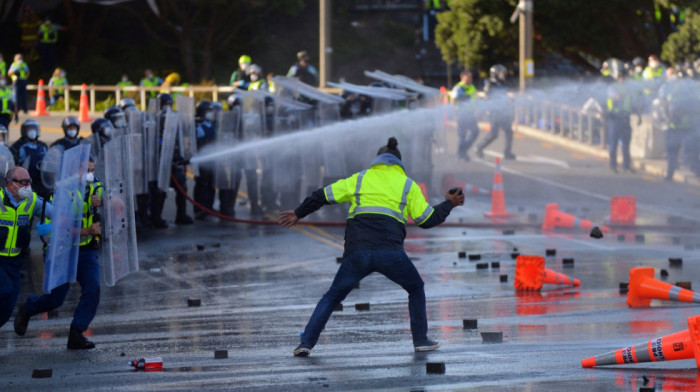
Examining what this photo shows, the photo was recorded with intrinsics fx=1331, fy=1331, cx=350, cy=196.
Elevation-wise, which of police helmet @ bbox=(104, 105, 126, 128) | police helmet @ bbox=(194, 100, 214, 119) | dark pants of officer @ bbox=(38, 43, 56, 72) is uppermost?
dark pants of officer @ bbox=(38, 43, 56, 72)

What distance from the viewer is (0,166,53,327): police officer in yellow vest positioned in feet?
34.3

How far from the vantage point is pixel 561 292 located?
1322 cm

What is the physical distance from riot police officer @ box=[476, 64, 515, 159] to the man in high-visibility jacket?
1688 centimetres

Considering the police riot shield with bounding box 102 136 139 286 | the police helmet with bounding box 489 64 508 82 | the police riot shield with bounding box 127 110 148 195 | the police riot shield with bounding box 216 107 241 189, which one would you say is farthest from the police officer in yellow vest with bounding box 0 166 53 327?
the police helmet with bounding box 489 64 508 82

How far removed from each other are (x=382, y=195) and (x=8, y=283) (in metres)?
3.08

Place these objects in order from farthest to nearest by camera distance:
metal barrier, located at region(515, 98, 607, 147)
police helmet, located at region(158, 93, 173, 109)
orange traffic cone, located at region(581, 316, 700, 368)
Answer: metal barrier, located at region(515, 98, 607, 147), police helmet, located at region(158, 93, 173, 109), orange traffic cone, located at region(581, 316, 700, 368)

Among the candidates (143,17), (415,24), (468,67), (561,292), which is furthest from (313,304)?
(415,24)

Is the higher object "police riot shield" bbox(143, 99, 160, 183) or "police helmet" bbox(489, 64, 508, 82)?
"police helmet" bbox(489, 64, 508, 82)

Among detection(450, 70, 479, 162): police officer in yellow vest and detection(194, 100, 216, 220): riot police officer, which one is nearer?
detection(194, 100, 216, 220): riot police officer

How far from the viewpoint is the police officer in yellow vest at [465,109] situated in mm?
25484

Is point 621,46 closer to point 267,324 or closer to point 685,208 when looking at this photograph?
point 685,208

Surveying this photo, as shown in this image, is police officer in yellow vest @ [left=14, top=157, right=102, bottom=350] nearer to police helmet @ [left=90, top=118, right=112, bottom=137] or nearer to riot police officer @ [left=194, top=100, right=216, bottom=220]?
police helmet @ [left=90, top=118, right=112, bottom=137]

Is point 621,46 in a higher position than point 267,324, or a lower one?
higher

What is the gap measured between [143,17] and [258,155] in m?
27.3
